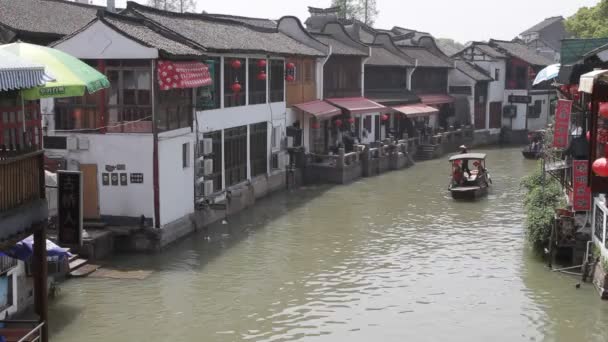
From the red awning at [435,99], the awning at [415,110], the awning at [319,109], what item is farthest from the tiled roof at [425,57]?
the awning at [319,109]

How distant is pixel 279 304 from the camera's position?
1750 cm

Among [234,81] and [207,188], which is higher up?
[234,81]

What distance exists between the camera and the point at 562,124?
21375 mm

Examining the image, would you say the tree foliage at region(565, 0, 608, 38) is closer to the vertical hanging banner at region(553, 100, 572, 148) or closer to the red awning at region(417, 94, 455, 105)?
the red awning at region(417, 94, 455, 105)

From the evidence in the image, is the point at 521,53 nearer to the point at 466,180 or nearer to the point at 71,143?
the point at 466,180

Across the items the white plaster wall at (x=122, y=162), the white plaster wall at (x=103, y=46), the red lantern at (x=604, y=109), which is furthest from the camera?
the white plaster wall at (x=122, y=162)

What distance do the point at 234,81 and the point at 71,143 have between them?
8020 mm

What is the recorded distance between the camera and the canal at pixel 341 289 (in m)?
15.8

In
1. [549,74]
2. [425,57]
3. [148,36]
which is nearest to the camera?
[148,36]

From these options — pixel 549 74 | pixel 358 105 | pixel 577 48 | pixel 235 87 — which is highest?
pixel 577 48

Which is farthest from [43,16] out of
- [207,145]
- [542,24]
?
[542,24]

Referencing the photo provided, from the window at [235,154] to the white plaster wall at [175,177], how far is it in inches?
131

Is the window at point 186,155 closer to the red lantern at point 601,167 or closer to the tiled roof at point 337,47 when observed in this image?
the red lantern at point 601,167

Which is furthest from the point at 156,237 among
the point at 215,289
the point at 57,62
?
the point at 57,62
